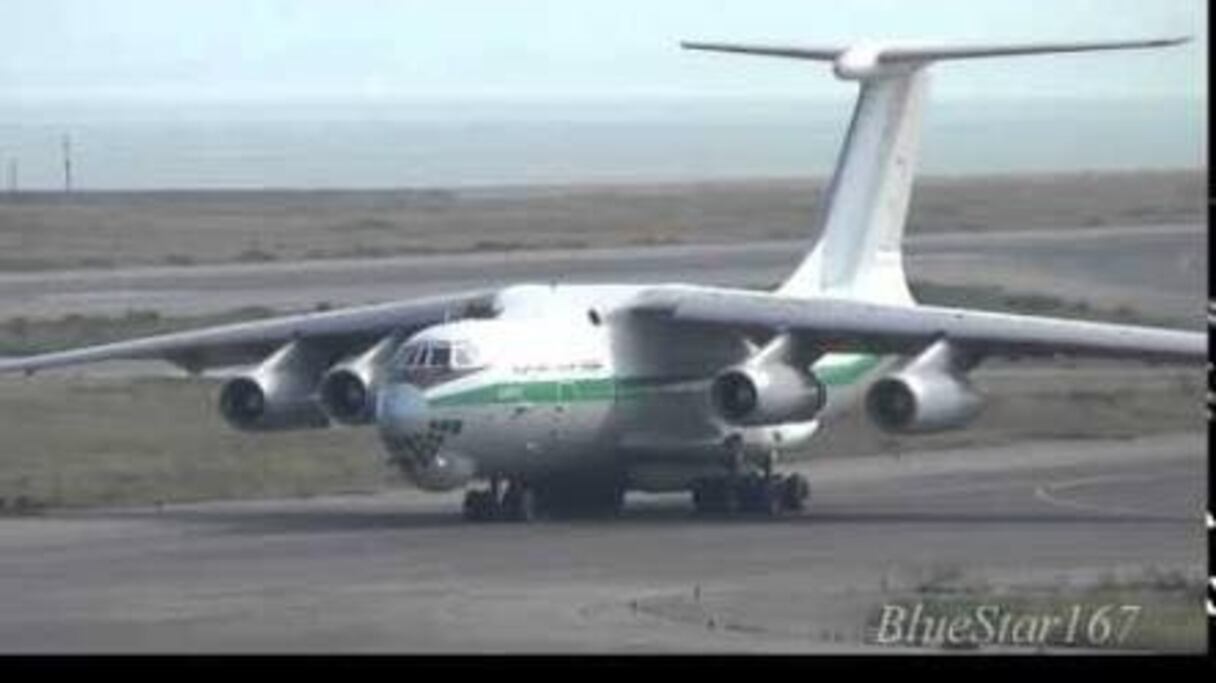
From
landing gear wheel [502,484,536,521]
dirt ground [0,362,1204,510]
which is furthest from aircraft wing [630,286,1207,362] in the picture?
dirt ground [0,362,1204,510]

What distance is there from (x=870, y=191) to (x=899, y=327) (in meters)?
5.04

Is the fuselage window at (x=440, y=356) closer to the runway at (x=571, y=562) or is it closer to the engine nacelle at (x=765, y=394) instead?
the runway at (x=571, y=562)

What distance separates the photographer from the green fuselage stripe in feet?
123

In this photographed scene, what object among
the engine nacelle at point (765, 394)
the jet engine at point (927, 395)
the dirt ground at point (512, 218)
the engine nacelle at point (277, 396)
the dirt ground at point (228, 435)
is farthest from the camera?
the dirt ground at point (512, 218)

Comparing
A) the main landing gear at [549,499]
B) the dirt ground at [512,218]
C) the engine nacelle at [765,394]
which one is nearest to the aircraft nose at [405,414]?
the main landing gear at [549,499]

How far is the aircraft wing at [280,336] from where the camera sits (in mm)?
41094

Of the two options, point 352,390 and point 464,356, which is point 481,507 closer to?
point 464,356

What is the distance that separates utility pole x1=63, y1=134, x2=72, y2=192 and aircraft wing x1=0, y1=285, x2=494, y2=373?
56298mm

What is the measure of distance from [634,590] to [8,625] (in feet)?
16.5

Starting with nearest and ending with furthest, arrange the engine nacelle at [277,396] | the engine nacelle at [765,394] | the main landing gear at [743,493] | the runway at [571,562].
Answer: the runway at [571,562] → the engine nacelle at [765,394] → the main landing gear at [743,493] → the engine nacelle at [277,396]

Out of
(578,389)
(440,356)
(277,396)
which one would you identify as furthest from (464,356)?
(277,396)

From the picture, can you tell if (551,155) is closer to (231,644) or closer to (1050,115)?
(1050,115)

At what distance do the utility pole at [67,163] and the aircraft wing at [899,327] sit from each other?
61.0 m
